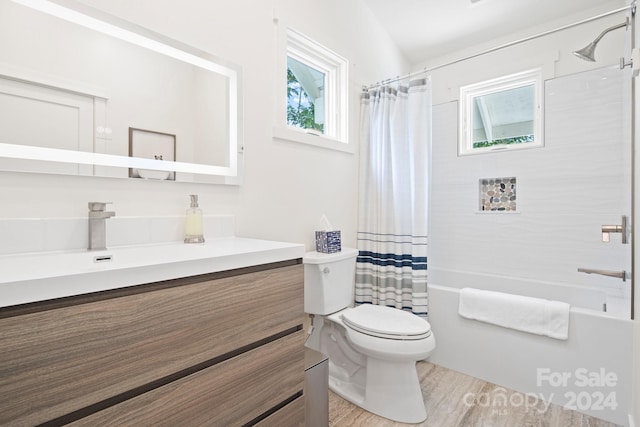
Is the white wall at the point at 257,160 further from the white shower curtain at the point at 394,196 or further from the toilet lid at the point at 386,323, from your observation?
the toilet lid at the point at 386,323

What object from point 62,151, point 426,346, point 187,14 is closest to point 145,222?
point 62,151

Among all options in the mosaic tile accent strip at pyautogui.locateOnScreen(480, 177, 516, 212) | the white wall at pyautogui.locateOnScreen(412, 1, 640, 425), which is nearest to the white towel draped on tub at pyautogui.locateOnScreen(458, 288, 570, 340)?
the white wall at pyautogui.locateOnScreen(412, 1, 640, 425)

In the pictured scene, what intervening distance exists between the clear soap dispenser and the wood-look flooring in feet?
3.73

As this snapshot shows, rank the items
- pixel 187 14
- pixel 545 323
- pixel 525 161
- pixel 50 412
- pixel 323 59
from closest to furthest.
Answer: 1. pixel 50 412
2. pixel 187 14
3. pixel 545 323
4. pixel 323 59
5. pixel 525 161

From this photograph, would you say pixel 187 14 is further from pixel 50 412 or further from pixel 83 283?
pixel 50 412

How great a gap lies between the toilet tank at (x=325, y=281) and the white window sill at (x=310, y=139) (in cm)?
68

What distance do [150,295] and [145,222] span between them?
58cm

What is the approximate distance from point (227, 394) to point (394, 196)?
1.70m

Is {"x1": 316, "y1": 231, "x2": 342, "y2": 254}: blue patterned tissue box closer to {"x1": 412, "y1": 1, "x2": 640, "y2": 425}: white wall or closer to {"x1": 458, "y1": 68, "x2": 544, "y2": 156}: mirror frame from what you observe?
{"x1": 412, "y1": 1, "x2": 640, "y2": 425}: white wall

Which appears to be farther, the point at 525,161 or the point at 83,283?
the point at 525,161

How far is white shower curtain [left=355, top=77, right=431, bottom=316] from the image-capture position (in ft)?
7.09

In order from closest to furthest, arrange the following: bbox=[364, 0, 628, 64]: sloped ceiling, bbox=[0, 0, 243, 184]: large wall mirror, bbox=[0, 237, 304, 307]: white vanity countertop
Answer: bbox=[0, 237, 304, 307]: white vanity countertop, bbox=[0, 0, 243, 184]: large wall mirror, bbox=[364, 0, 628, 64]: sloped ceiling

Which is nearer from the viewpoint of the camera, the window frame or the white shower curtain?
the window frame

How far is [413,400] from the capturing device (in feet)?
5.30
